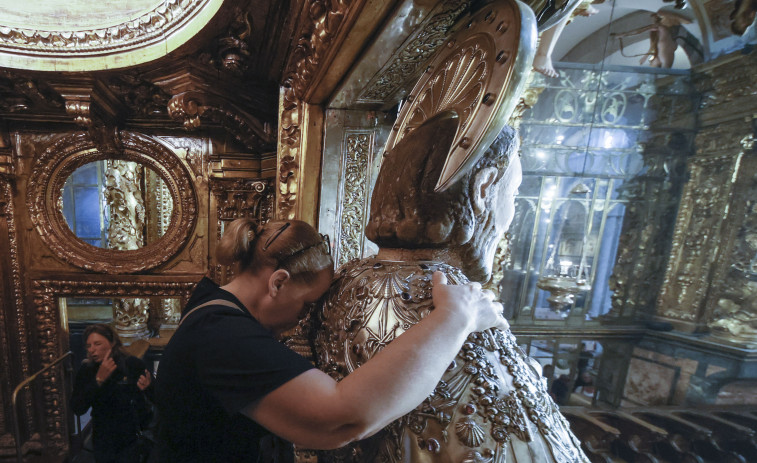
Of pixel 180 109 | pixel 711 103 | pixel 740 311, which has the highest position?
pixel 711 103

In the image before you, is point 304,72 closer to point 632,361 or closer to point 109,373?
point 109,373

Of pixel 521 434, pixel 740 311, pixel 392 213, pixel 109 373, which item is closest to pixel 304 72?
pixel 392 213

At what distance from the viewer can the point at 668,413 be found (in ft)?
9.27

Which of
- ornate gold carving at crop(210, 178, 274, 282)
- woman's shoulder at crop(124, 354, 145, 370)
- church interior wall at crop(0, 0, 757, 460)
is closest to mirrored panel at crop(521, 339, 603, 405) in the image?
church interior wall at crop(0, 0, 757, 460)

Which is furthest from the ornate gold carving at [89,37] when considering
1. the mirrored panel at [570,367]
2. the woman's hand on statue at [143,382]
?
the mirrored panel at [570,367]

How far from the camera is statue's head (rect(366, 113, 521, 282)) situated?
68cm

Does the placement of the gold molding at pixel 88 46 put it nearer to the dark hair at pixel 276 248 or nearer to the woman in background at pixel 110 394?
the dark hair at pixel 276 248

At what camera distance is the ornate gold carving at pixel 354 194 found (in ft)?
5.09

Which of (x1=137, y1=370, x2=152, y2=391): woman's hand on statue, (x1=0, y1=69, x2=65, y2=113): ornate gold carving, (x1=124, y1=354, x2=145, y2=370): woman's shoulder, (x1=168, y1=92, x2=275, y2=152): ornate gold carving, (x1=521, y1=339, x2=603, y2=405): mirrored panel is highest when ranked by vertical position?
Answer: (x1=0, y1=69, x2=65, y2=113): ornate gold carving

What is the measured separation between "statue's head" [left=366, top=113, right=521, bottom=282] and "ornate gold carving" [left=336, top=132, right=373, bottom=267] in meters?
0.81

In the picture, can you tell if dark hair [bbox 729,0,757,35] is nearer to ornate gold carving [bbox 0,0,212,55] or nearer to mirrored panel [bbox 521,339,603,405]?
mirrored panel [bbox 521,339,603,405]

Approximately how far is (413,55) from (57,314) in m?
4.26

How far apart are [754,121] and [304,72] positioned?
3635mm

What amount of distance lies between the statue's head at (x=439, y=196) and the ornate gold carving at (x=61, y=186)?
9.33 feet
